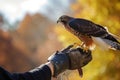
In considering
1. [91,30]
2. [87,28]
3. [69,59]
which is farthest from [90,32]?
[69,59]

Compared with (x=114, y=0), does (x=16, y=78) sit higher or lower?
lower

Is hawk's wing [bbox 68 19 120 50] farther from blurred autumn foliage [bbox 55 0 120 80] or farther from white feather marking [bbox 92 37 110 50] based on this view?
blurred autumn foliage [bbox 55 0 120 80]

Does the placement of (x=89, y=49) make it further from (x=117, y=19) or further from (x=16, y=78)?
(x=117, y=19)

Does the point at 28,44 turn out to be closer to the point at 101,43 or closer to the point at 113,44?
the point at 101,43

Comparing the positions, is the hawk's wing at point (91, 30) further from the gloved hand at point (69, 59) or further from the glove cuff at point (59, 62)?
the glove cuff at point (59, 62)

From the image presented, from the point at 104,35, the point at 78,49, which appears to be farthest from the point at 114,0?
the point at 78,49

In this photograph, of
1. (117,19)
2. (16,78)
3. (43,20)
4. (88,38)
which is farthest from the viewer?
(43,20)

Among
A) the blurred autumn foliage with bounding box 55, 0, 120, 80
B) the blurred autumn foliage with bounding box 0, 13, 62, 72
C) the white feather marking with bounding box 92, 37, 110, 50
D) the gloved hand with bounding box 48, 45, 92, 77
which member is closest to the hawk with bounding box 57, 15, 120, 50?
the white feather marking with bounding box 92, 37, 110, 50
